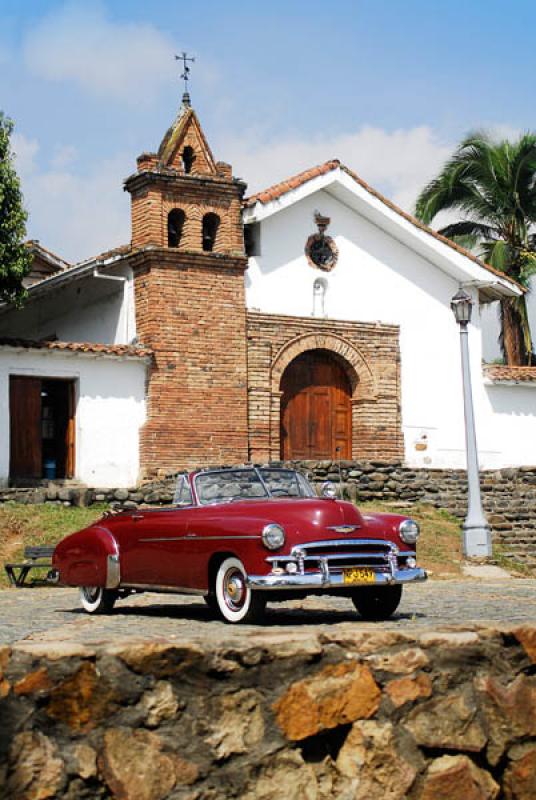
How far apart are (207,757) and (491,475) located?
72.8 ft

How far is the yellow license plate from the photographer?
35.5 ft

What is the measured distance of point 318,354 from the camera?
28.8 m

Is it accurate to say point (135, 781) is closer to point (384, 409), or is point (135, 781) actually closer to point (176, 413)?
point (176, 413)

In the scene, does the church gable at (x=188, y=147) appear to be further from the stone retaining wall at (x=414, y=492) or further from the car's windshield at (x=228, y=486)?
the car's windshield at (x=228, y=486)

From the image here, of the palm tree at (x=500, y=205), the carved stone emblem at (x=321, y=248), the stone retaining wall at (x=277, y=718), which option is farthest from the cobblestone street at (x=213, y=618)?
the palm tree at (x=500, y=205)

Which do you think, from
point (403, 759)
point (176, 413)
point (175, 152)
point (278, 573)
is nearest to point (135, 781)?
point (403, 759)

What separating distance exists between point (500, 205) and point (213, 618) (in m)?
27.4

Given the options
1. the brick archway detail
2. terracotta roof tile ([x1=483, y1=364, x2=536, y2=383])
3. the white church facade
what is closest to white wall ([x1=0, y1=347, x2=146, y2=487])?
the white church facade

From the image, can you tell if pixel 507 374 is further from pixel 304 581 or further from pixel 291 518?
pixel 304 581

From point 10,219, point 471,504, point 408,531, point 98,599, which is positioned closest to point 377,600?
point 408,531

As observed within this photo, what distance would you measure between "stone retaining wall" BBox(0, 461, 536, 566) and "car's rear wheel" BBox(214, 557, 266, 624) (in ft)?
40.6

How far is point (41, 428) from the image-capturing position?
84.7 feet

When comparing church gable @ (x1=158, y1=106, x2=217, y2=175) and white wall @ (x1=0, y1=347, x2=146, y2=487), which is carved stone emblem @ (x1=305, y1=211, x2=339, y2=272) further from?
white wall @ (x1=0, y1=347, x2=146, y2=487)

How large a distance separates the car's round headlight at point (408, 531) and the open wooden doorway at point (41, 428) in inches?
578
